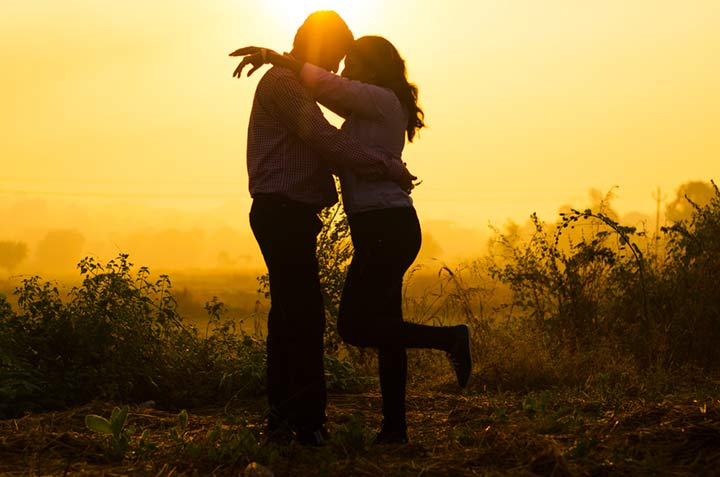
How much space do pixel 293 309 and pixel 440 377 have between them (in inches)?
156

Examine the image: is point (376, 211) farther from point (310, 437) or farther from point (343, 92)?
point (310, 437)

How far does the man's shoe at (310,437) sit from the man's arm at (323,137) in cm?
149

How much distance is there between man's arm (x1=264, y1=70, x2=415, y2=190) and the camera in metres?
4.50

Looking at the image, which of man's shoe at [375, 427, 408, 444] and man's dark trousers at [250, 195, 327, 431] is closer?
man's dark trousers at [250, 195, 327, 431]

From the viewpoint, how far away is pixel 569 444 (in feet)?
16.0

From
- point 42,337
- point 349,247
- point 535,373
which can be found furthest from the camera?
point 349,247

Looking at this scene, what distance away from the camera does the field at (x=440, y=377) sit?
181 inches

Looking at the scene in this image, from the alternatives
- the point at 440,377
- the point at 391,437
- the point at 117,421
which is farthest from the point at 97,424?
→ the point at 440,377

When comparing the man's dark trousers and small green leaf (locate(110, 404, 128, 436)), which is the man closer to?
the man's dark trousers

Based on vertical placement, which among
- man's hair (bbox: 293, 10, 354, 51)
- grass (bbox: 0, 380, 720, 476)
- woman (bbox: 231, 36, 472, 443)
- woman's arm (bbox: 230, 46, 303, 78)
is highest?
man's hair (bbox: 293, 10, 354, 51)

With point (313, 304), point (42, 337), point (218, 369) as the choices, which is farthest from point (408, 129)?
point (42, 337)

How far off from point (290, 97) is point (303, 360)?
148 centimetres

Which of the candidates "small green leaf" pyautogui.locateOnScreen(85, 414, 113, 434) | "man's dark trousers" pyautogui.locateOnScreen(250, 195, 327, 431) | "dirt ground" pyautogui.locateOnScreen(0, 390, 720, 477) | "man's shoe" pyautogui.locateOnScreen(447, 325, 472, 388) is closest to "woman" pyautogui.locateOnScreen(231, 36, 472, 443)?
"man's shoe" pyautogui.locateOnScreen(447, 325, 472, 388)

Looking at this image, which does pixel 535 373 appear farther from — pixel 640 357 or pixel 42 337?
pixel 42 337
